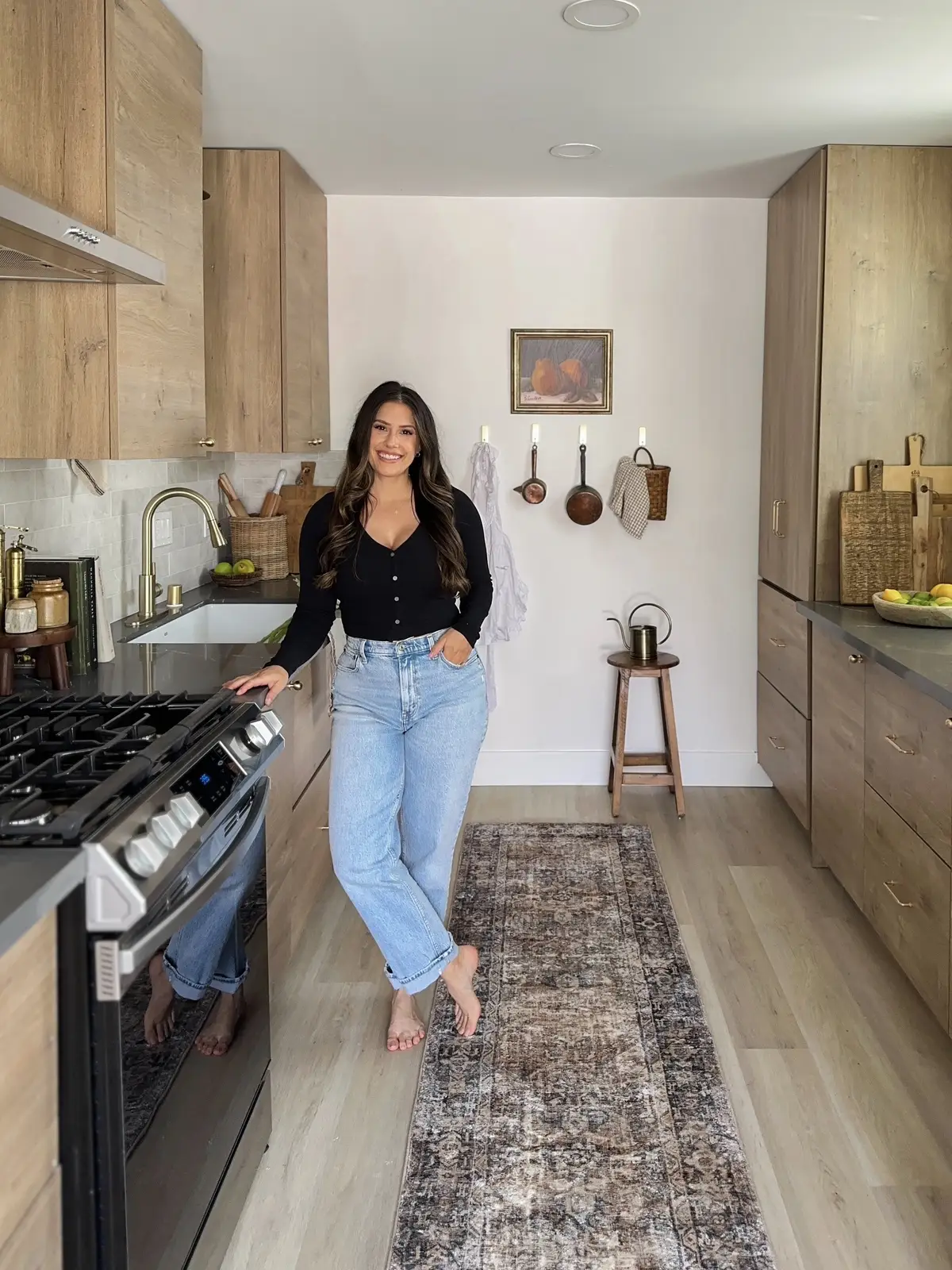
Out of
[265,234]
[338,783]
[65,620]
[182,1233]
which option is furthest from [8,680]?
[265,234]

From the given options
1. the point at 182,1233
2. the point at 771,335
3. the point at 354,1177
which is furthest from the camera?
the point at 771,335

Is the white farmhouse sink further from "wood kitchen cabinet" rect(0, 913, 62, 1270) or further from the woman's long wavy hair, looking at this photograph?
"wood kitchen cabinet" rect(0, 913, 62, 1270)

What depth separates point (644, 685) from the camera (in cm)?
462

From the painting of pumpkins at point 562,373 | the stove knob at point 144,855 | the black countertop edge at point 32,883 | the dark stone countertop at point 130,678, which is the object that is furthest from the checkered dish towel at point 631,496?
the black countertop edge at point 32,883

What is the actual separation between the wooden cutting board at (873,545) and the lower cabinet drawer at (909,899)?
86cm

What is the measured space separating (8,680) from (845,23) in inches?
91.3

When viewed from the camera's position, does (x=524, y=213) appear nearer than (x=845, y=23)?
No

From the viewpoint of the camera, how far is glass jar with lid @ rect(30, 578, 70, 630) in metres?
2.24

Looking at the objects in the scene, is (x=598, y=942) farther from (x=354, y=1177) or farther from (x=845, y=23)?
(x=845, y=23)

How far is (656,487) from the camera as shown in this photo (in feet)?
14.5

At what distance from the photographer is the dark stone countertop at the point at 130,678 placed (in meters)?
1.12

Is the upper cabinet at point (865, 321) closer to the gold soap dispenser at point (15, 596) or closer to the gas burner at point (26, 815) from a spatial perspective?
the gold soap dispenser at point (15, 596)

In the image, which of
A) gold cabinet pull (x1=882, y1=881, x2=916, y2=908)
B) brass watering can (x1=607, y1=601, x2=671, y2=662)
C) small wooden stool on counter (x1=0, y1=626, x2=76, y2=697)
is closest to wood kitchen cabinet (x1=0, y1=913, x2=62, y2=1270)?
small wooden stool on counter (x1=0, y1=626, x2=76, y2=697)

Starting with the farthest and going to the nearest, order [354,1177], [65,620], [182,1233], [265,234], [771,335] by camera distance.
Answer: [771,335] < [265,234] < [65,620] < [354,1177] < [182,1233]
